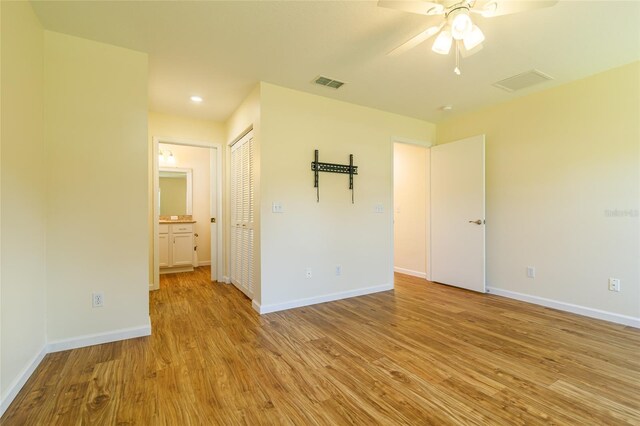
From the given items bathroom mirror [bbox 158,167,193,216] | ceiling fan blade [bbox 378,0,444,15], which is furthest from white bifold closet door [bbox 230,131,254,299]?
ceiling fan blade [bbox 378,0,444,15]

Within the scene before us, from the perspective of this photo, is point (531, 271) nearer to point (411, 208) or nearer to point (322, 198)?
point (411, 208)

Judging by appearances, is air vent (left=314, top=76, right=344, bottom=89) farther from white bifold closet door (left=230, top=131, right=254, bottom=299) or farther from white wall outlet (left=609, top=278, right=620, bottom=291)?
white wall outlet (left=609, top=278, right=620, bottom=291)

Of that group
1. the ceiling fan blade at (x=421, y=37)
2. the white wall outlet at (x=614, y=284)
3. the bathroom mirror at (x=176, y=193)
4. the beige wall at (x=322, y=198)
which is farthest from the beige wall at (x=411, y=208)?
the bathroom mirror at (x=176, y=193)

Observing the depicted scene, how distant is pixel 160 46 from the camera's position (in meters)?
2.40

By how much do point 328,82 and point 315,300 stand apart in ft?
8.08

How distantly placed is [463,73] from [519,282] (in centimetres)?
259

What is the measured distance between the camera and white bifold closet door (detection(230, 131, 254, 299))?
11.5 feet

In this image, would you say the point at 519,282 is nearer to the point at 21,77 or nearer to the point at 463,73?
the point at 463,73

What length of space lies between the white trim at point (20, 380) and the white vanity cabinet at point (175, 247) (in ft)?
10.2

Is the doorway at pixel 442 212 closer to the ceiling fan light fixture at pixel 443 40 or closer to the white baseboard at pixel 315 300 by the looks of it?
the white baseboard at pixel 315 300

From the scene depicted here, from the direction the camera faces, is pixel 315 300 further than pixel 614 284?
Yes

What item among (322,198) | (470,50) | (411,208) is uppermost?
(470,50)

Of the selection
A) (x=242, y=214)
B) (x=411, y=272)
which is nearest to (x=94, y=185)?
(x=242, y=214)

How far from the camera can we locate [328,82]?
3.08 m
